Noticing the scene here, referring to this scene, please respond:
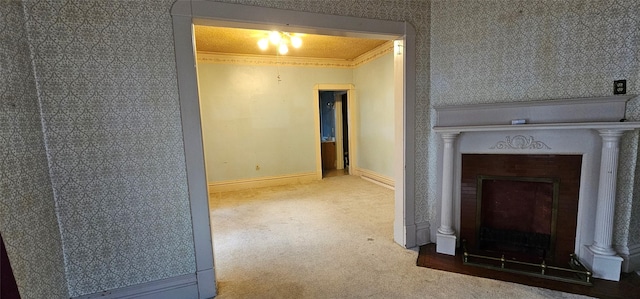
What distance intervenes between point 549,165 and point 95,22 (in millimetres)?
3504

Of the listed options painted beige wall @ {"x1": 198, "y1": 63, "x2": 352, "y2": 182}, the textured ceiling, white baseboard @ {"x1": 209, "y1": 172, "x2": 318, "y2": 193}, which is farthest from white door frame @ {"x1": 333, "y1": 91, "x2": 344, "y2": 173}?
the textured ceiling

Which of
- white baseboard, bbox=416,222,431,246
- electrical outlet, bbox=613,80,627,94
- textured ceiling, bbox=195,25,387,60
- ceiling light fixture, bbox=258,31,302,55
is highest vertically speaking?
textured ceiling, bbox=195,25,387,60

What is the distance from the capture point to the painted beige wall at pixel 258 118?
4945mm

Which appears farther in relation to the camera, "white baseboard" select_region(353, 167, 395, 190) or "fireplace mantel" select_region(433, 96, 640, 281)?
"white baseboard" select_region(353, 167, 395, 190)

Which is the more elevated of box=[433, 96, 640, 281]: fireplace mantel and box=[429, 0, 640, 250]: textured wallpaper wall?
→ box=[429, 0, 640, 250]: textured wallpaper wall

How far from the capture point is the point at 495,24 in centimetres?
224

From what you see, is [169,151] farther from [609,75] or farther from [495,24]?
[609,75]

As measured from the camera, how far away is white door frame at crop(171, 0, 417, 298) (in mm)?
1821

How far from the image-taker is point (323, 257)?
8.33 feet

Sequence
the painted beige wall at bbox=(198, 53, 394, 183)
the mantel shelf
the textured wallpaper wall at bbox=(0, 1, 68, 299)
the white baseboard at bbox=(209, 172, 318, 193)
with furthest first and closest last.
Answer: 1. the white baseboard at bbox=(209, 172, 318, 193)
2. the painted beige wall at bbox=(198, 53, 394, 183)
3. the mantel shelf
4. the textured wallpaper wall at bbox=(0, 1, 68, 299)

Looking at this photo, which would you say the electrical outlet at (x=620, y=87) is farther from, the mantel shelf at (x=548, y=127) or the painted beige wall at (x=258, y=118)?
the painted beige wall at (x=258, y=118)

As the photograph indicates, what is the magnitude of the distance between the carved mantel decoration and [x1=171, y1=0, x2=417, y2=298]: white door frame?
2.56ft

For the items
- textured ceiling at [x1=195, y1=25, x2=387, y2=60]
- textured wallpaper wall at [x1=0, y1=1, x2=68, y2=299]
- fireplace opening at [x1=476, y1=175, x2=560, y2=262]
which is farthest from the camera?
textured ceiling at [x1=195, y1=25, x2=387, y2=60]

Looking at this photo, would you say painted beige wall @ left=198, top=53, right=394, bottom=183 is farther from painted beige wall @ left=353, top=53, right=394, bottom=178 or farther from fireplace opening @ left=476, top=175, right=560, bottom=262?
fireplace opening @ left=476, top=175, right=560, bottom=262
